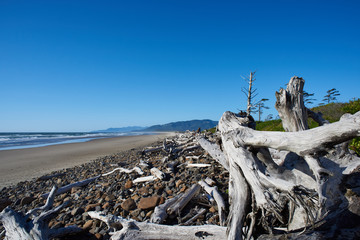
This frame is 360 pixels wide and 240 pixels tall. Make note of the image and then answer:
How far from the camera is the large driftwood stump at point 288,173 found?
2039mm

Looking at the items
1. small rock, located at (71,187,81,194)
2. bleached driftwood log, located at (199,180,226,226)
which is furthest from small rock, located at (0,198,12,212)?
bleached driftwood log, located at (199,180,226,226)

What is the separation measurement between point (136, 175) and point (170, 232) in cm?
410

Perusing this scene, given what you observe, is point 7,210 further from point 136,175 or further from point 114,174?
point 114,174

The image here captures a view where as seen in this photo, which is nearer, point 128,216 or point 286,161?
point 286,161

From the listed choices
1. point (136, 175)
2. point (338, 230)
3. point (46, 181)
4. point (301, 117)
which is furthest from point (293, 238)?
point (46, 181)

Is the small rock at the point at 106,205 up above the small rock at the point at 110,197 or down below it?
below

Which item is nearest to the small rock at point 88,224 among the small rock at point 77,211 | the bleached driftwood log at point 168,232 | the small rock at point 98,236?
the small rock at point 98,236

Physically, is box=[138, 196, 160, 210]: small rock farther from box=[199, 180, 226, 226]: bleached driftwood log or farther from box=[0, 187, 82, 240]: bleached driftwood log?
box=[0, 187, 82, 240]: bleached driftwood log

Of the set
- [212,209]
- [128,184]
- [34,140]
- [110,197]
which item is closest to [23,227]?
[110,197]

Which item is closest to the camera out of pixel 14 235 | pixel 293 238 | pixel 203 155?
pixel 293 238

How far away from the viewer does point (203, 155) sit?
7.79 metres

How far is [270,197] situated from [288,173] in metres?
0.94

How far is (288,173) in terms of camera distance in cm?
293

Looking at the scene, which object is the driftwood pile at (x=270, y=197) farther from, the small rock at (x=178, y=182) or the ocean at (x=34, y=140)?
the ocean at (x=34, y=140)
